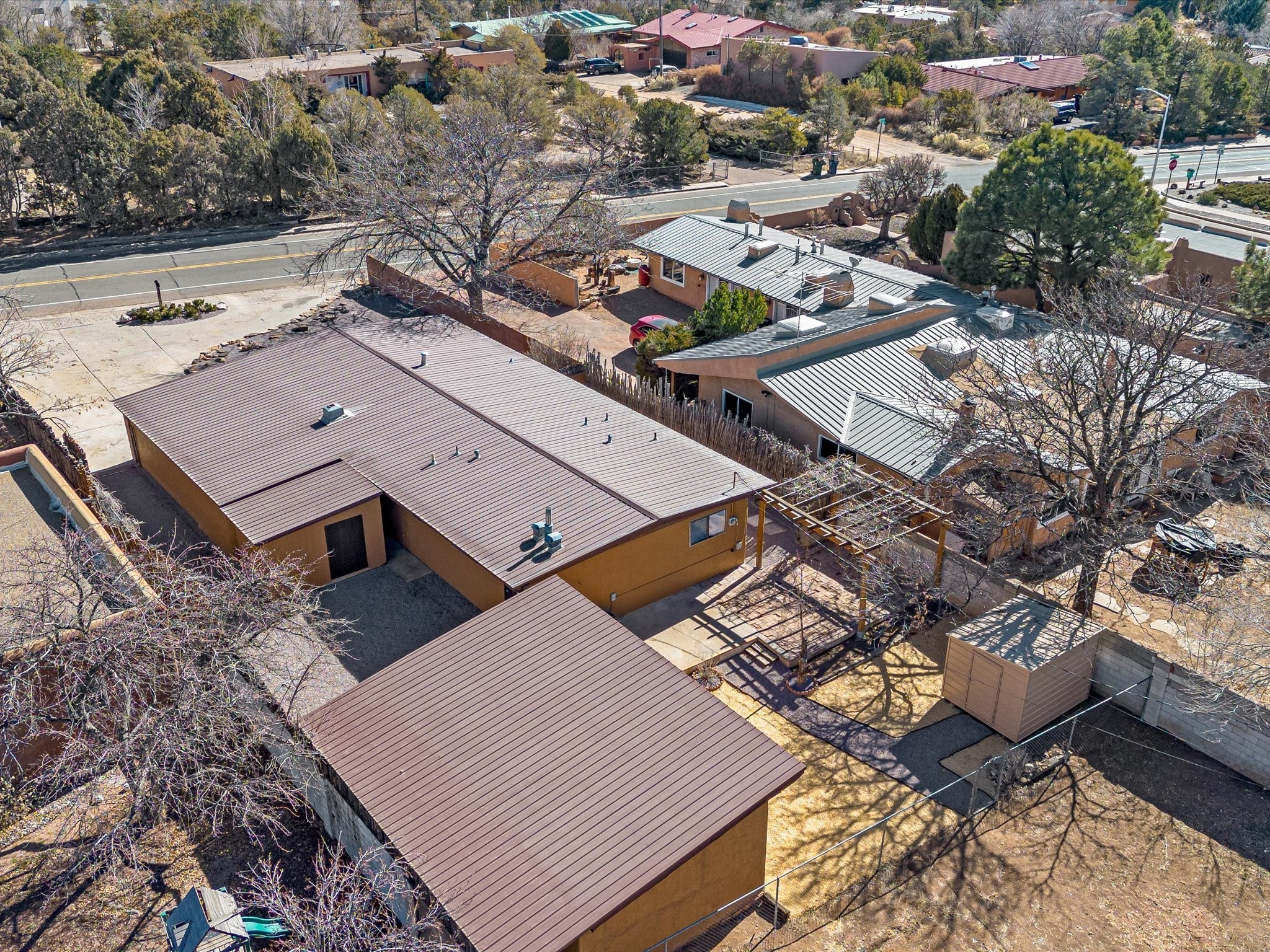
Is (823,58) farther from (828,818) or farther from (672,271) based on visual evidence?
(828,818)

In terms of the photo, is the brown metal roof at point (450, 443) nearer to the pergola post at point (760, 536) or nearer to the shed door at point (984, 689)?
the pergola post at point (760, 536)

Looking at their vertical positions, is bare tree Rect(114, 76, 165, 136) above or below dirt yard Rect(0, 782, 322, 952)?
above

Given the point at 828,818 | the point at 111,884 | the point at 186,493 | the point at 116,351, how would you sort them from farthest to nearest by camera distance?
the point at 116,351 → the point at 186,493 → the point at 828,818 → the point at 111,884

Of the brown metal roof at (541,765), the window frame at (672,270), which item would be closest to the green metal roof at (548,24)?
the window frame at (672,270)

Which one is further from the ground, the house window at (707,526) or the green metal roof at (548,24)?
the green metal roof at (548,24)

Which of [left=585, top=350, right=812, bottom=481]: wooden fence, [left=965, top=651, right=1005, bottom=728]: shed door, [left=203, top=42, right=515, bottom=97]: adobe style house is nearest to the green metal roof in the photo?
[left=203, top=42, right=515, bottom=97]: adobe style house

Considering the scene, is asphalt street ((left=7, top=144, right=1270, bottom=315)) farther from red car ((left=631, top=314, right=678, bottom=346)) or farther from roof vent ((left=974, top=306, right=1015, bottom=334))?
roof vent ((left=974, top=306, right=1015, bottom=334))

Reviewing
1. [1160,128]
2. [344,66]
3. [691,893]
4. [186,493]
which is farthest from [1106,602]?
[344,66]
